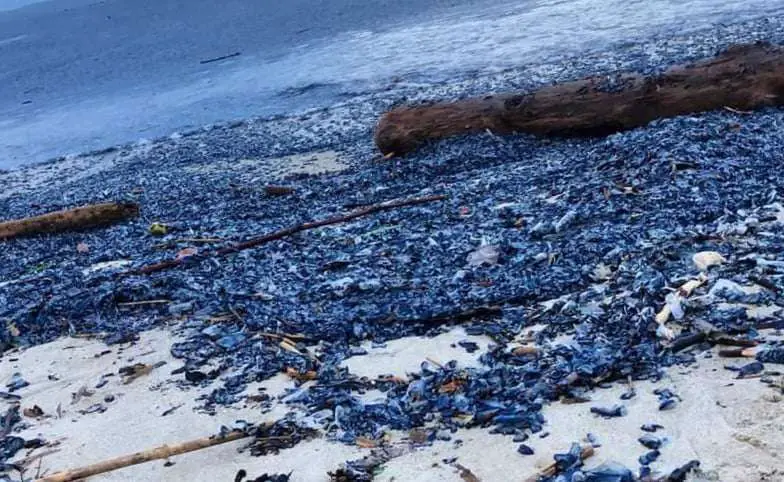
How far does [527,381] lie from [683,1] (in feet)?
72.1

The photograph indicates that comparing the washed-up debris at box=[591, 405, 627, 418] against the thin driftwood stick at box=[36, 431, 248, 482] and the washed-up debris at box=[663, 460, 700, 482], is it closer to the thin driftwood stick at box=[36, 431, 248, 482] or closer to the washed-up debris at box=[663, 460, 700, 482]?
the washed-up debris at box=[663, 460, 700, 482]

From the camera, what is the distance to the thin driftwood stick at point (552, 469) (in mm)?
3781

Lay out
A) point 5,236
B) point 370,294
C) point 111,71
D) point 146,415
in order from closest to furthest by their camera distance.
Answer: point 146,415, point 370,294, point 5,236, point 111,71

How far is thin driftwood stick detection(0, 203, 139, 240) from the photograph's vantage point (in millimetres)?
10414

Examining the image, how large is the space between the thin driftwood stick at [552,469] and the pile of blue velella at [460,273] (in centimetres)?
6

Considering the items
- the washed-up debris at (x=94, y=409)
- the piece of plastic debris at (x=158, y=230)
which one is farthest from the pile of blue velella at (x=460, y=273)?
the washed-up debris at (x=94, y=409)

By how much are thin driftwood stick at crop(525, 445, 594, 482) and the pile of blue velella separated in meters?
0.06

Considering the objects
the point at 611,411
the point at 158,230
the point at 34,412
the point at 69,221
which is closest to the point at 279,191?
the point at 158,230

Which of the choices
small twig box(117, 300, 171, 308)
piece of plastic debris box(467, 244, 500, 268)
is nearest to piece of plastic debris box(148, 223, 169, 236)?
small twig box(117, 300, 171, 308)

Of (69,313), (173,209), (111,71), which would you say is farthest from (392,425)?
(111,71)

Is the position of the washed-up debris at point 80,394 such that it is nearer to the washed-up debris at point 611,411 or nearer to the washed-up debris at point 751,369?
the washed-up debris at point 611,411

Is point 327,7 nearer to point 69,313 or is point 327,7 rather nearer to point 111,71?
point 111,71

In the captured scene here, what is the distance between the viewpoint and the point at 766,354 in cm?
433

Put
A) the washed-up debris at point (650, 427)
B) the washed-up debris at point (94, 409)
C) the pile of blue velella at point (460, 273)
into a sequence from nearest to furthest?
the washed-up debris at point (650, 427) < the pile of blue velella at point (460, 273) < the washed-up debris at point (94, 409)
